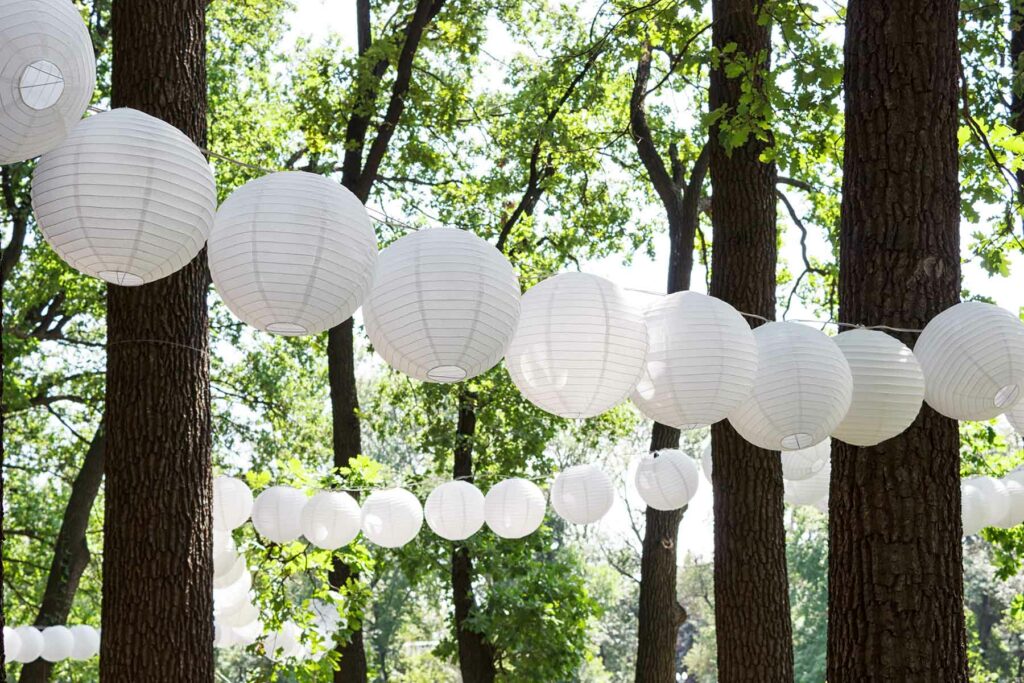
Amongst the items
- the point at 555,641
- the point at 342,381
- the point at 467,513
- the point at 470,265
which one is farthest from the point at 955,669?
the point at 555,641

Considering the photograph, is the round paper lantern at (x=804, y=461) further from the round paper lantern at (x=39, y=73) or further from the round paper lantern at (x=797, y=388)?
the round paper lantern at (x=39, y=73)

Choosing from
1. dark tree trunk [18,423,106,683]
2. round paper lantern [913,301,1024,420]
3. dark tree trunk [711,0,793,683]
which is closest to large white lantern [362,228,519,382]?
round paper lantern [913,301,1024,420]

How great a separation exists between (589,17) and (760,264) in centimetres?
675

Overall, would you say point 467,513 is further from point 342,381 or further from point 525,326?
point 525,326

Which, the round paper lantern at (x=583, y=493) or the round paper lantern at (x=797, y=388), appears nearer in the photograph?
the round paper lantern at (x=797, y=388)

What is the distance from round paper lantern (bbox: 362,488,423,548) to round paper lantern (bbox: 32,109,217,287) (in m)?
4.75

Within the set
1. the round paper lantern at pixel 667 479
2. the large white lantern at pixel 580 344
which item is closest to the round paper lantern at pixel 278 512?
the round paper lantern at pixel 667 479

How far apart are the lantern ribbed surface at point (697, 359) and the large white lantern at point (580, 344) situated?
13 centimetres

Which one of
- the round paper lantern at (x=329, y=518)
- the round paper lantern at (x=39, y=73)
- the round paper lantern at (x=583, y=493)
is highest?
the round paper lantern at (x=39, y=73)

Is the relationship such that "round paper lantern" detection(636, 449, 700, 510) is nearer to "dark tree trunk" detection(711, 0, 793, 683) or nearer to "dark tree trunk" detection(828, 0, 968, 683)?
"dark tree trunk" detection(711, 0, 793, 683)

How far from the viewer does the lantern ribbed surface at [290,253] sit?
3.05 m

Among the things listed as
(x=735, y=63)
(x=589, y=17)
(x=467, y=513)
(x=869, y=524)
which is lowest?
(x=869, y=524)

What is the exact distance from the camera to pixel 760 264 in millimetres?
5965

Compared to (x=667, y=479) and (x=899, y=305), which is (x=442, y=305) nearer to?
(x=899, y=305)
